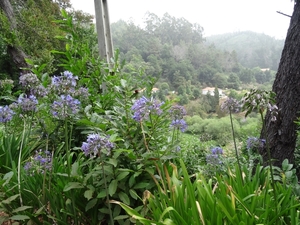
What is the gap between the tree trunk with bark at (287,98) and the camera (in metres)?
1.76

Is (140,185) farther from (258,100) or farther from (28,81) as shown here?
(28,81)

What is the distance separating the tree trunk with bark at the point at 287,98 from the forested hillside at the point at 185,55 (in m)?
8.38

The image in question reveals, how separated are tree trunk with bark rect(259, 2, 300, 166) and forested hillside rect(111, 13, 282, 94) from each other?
27.5 feet

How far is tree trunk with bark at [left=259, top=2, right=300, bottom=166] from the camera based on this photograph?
69.3 inches

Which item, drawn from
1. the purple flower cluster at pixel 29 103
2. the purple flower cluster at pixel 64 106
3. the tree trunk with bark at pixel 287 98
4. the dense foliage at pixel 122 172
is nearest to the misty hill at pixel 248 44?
the tree trunk with bark at pixel 287 98

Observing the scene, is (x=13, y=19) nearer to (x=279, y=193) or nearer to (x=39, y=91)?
(x=39, y=91)

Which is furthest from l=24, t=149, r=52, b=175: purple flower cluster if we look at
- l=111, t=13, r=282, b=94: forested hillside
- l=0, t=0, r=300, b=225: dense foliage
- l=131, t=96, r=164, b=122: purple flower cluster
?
l=111, t=13, r=282, b=94: forested hillside

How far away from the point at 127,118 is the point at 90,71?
21.7 inches

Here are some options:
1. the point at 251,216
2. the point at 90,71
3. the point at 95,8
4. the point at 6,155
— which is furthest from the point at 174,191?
the point at 95,8

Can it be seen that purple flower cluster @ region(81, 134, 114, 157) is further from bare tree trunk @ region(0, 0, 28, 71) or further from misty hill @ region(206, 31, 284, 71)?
misty hill @ region(206, 31, 284, 71)

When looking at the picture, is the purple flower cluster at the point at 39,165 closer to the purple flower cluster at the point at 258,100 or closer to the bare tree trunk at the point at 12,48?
the purple flower cluster at the point at 258,100

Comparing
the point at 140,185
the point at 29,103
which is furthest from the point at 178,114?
the point at 29,103

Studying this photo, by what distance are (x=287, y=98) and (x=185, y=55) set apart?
17295 millimetres

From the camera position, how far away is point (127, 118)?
100 cm
